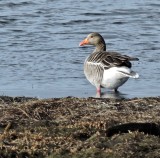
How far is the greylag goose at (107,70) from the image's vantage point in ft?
39.8

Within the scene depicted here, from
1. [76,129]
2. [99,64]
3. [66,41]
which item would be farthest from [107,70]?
[76,129]

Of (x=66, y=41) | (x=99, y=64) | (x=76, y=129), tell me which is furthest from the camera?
(x=66, y=41)

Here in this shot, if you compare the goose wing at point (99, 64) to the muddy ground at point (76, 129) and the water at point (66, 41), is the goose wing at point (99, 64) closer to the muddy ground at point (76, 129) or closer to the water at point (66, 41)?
the water at point (66, 41)

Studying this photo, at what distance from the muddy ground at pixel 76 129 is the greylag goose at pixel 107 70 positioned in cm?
301

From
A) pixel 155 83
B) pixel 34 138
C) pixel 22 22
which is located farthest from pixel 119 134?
pixel 22 22

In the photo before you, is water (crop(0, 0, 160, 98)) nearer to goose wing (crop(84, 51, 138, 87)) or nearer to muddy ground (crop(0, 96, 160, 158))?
goose wing (crop(84, 51, 138, 87))

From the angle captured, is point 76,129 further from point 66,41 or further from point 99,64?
point 66,41

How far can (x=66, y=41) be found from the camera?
686 inches

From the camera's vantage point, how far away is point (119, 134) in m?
6.98

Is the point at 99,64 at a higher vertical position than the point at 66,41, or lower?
higher

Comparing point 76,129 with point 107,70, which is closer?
point 76,129

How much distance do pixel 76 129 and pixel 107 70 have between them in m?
5.42

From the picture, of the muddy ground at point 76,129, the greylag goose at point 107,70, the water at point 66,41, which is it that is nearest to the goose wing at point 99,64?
the greylag goose at point 107,70

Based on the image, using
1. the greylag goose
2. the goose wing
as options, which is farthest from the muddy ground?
the goose wing
